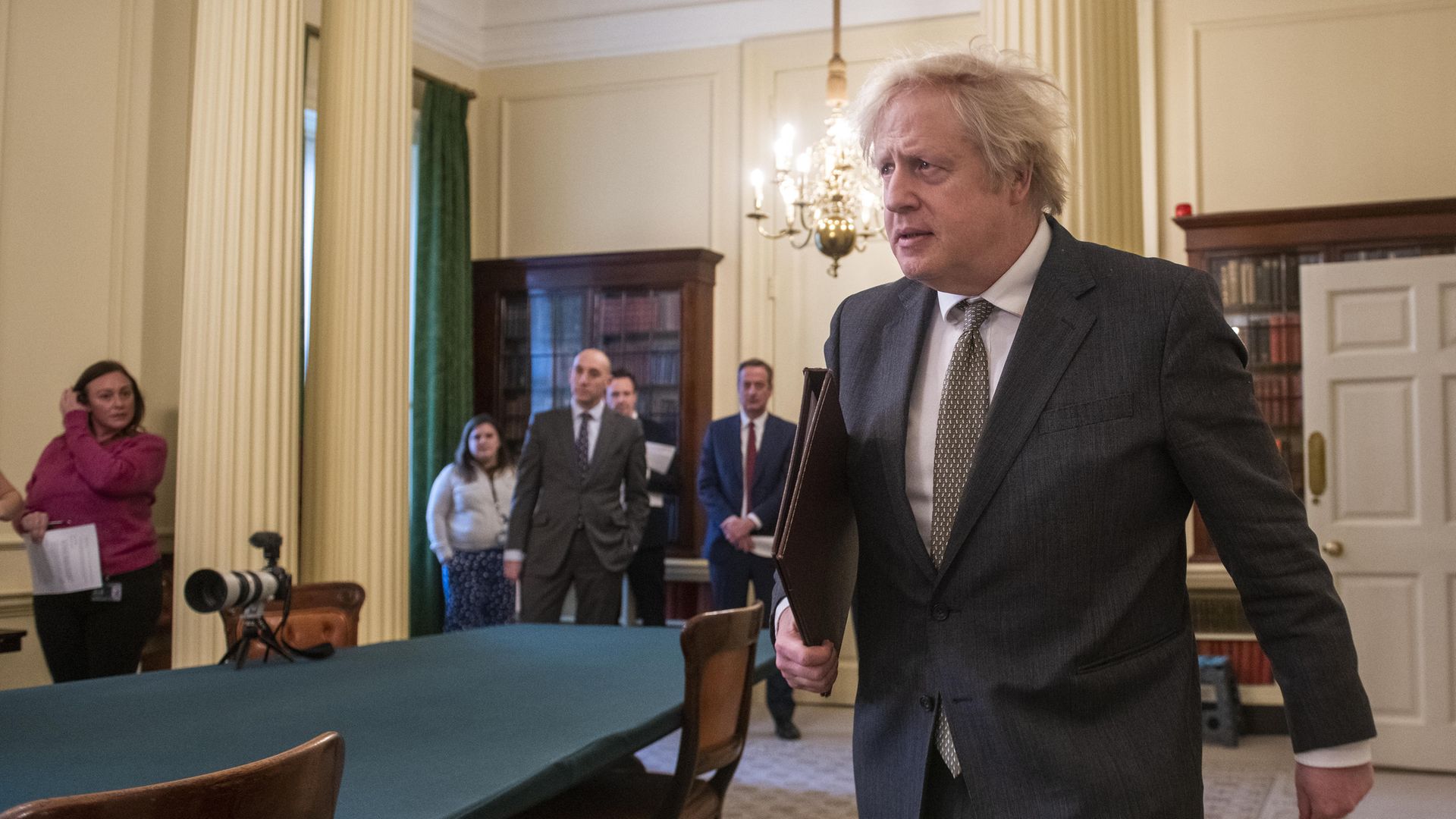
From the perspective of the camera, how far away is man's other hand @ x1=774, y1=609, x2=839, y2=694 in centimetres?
142

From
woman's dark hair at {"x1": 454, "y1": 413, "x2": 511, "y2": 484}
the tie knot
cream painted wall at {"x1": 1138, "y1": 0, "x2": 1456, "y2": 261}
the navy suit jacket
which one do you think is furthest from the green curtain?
the tie knot

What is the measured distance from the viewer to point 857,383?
1612 millimetres

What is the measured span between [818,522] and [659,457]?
6050mm

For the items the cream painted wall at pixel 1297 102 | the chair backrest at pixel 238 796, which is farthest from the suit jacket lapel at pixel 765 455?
the chair backrest at pixel 238 796

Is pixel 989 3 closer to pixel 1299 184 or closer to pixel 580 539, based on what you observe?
pixel 580 539

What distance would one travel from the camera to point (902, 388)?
1.52 meters

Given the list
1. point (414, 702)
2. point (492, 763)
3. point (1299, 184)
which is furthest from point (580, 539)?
point (1299, 184)

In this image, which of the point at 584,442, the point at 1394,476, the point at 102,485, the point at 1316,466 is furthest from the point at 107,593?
the point at 1394,476

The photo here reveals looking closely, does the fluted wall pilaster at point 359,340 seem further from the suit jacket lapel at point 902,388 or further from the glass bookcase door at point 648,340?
the suit jacket lapel at point 902,388

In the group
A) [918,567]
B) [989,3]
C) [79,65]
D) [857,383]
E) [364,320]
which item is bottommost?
[918,567]

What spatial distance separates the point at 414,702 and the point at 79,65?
4413mm

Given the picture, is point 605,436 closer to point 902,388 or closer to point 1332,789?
point 902,388

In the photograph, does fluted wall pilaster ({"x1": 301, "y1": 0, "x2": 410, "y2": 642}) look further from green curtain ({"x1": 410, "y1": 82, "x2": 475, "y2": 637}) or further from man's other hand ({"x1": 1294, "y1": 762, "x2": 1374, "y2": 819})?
man's other hand ({"x1": 1294, "y1": 762, "x2": 1374, "y2": 819})

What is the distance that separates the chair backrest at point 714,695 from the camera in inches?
100
